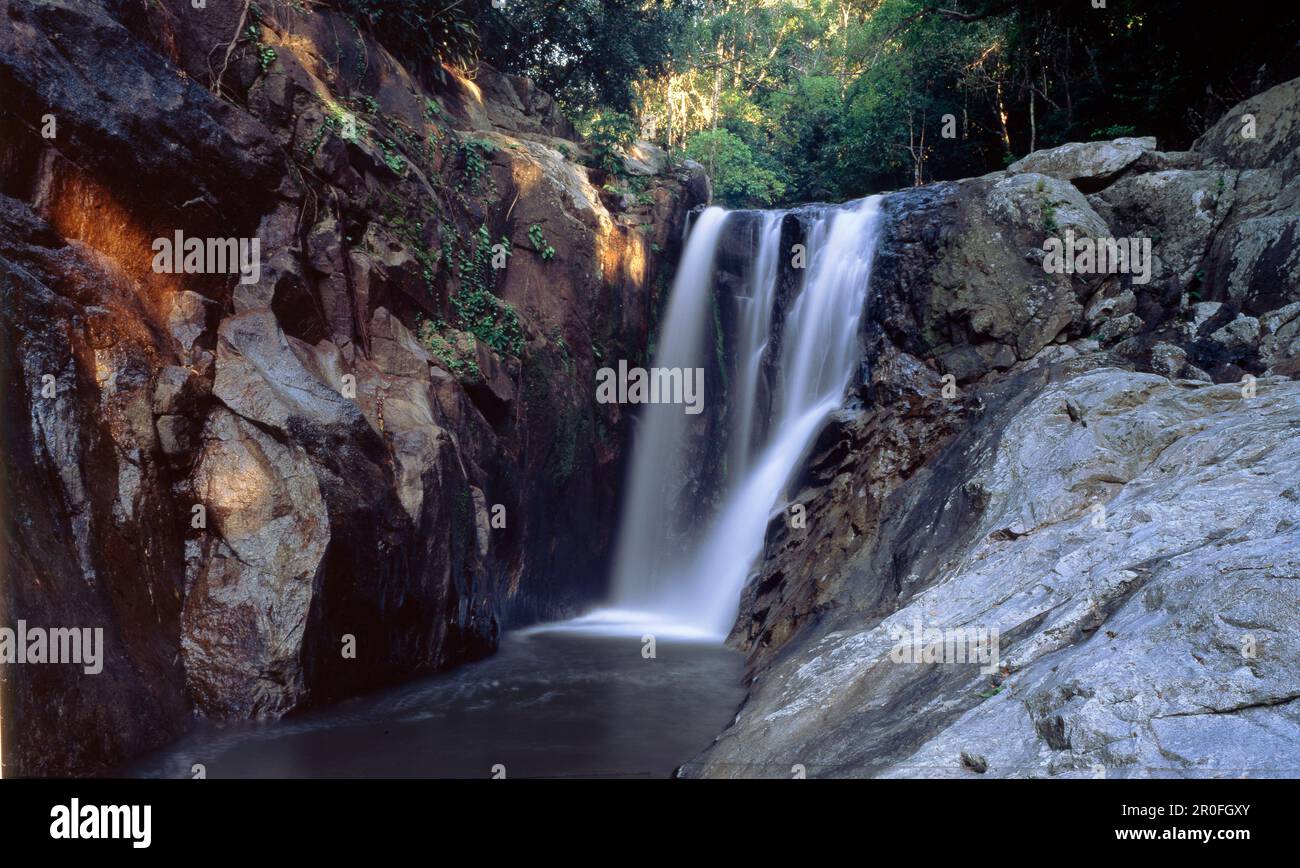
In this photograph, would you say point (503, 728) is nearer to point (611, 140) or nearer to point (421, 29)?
point (421, 29)

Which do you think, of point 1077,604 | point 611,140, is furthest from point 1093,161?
point 611,140

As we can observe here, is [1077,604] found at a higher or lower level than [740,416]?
lower

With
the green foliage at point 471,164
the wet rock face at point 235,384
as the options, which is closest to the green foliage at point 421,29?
the wet rock face at point 235,384

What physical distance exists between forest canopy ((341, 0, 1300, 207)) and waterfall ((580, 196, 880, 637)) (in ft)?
16.4

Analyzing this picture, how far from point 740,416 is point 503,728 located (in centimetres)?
1063

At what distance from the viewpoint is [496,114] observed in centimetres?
1877

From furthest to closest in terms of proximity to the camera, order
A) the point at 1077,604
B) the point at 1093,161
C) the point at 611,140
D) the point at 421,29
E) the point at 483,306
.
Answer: the point at 611,140
the point at 421,29
the point at 483,306
the point at 1093,161
the point at 1077,604

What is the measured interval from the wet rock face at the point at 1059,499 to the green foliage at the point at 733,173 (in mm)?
18629

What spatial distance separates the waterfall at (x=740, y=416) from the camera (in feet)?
48.1

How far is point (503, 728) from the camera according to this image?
8555 millimetres

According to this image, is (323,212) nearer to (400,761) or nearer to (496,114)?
(400,761)

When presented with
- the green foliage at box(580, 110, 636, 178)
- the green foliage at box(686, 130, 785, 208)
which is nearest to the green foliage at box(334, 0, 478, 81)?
the green foliage at box(580, 110, 636, 178)

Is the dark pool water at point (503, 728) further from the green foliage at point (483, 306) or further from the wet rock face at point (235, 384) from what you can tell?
the green foliage at point (483, 306)

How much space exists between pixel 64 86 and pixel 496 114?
1167 cm
